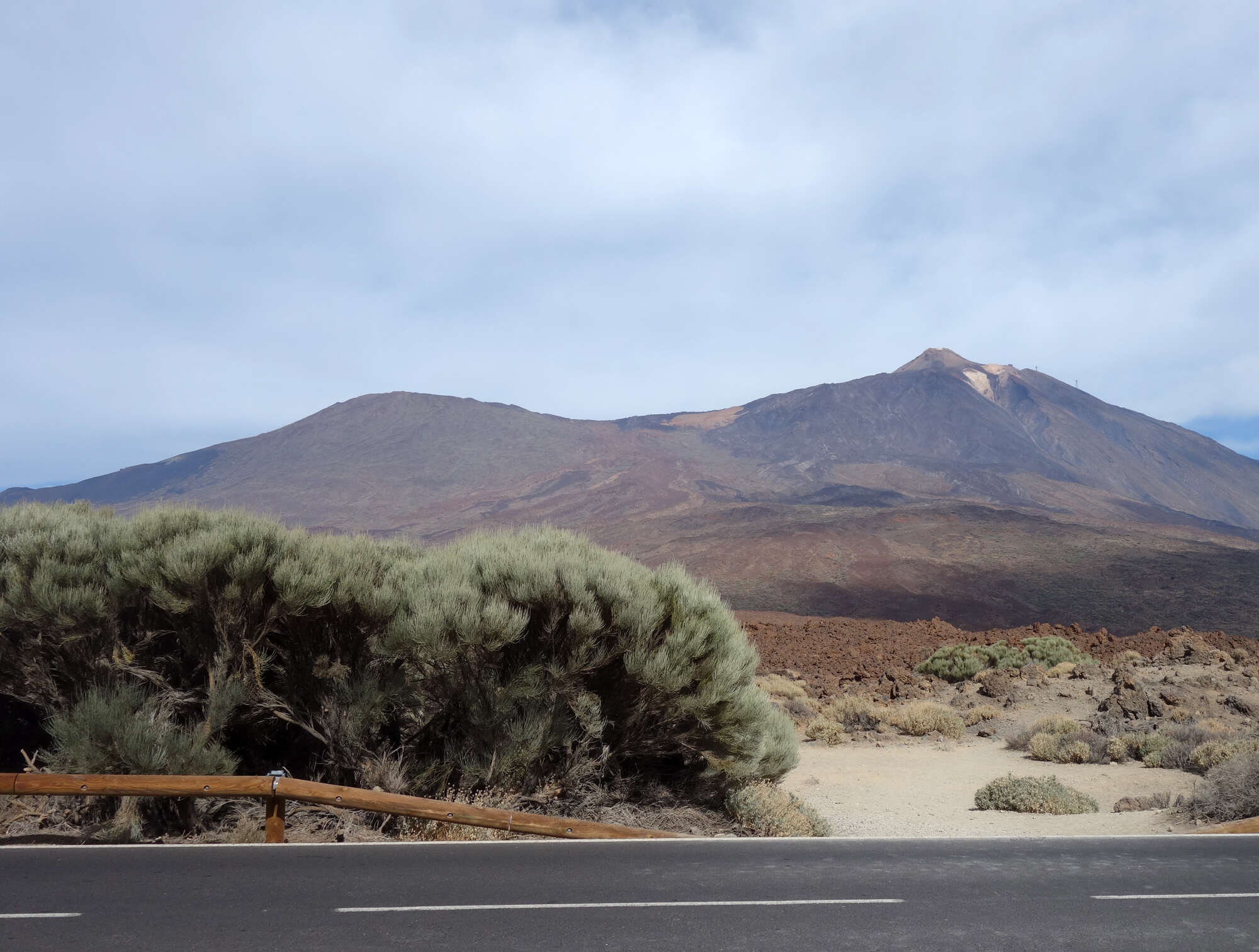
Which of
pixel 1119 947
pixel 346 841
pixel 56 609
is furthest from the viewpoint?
pixel 56 609

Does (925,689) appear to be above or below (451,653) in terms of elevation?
below

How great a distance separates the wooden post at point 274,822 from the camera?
7.05 meters

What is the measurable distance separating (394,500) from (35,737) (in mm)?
126856

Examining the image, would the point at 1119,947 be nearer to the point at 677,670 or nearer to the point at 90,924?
the point at 677,670

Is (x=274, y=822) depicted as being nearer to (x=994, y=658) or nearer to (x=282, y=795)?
(x=282, y=795)

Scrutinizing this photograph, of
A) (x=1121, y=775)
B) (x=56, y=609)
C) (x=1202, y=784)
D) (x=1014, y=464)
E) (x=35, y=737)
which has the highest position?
(x=1014, y=464)

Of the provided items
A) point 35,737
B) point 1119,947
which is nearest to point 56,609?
point 35,737

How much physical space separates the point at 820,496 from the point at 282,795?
111 m

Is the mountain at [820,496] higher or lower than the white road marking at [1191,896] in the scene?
higher

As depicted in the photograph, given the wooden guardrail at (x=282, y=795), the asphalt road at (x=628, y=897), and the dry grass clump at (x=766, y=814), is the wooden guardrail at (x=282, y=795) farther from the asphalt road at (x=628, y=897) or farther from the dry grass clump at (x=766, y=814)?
the dry grass clump at (x=766, y=814)

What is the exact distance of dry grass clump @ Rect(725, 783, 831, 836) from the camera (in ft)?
29.0

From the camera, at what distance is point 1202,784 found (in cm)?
998

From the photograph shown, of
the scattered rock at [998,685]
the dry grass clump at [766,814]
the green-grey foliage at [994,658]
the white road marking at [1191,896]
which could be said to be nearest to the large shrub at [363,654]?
the dry grass clump at [766,814]

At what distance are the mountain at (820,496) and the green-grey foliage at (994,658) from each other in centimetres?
1186
